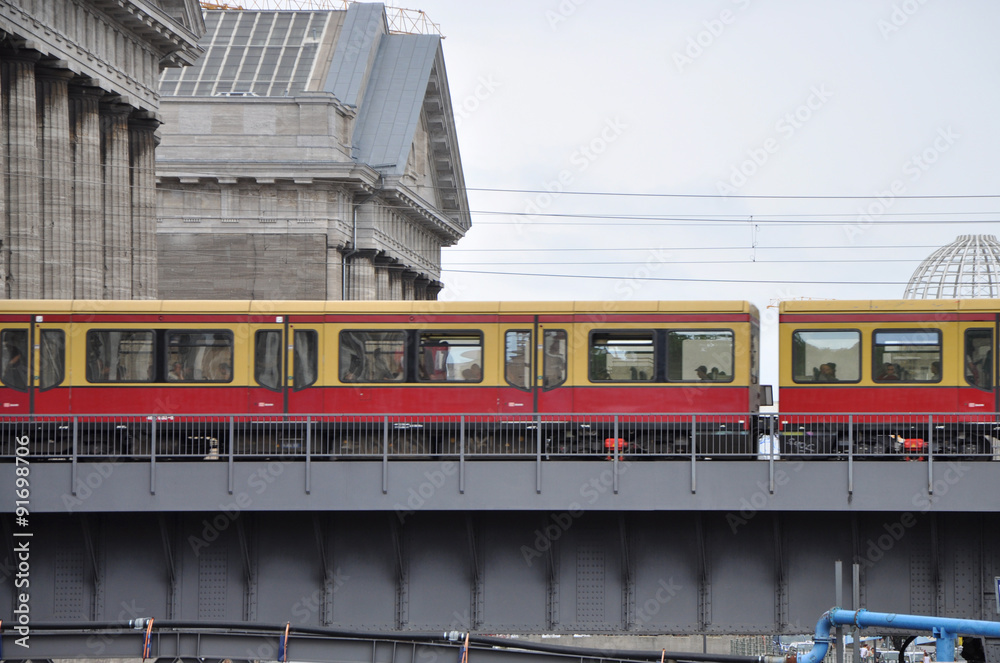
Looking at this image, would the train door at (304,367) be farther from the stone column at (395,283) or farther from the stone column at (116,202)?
the stone column at (395,283)

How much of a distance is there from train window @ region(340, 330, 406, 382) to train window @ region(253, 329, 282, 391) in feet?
4.54

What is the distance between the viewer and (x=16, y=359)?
974 inches

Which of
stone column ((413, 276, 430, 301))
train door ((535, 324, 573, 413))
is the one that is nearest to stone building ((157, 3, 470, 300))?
stone column ((413, 276, 430, 301))

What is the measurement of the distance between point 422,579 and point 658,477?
4532mm

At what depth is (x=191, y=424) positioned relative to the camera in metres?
23.5

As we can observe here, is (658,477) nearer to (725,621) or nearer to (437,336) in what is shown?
(725,621)

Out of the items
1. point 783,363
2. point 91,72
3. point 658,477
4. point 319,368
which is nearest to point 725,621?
point 658,477

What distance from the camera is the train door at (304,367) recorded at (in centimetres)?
Result: 2477

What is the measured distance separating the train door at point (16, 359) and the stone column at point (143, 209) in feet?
51.8

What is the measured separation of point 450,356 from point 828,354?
7.91 m

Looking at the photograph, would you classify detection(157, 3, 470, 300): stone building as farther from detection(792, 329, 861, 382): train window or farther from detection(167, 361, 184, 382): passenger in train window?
detection(792, 329, 861, 382): train window

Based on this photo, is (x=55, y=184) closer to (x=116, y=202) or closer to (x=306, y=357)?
(x=116, y=202)

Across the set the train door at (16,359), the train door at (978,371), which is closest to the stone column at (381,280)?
the train door at (16,359)

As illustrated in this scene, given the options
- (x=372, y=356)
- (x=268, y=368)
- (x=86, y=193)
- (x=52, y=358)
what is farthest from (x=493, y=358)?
(x=86, y=193)
